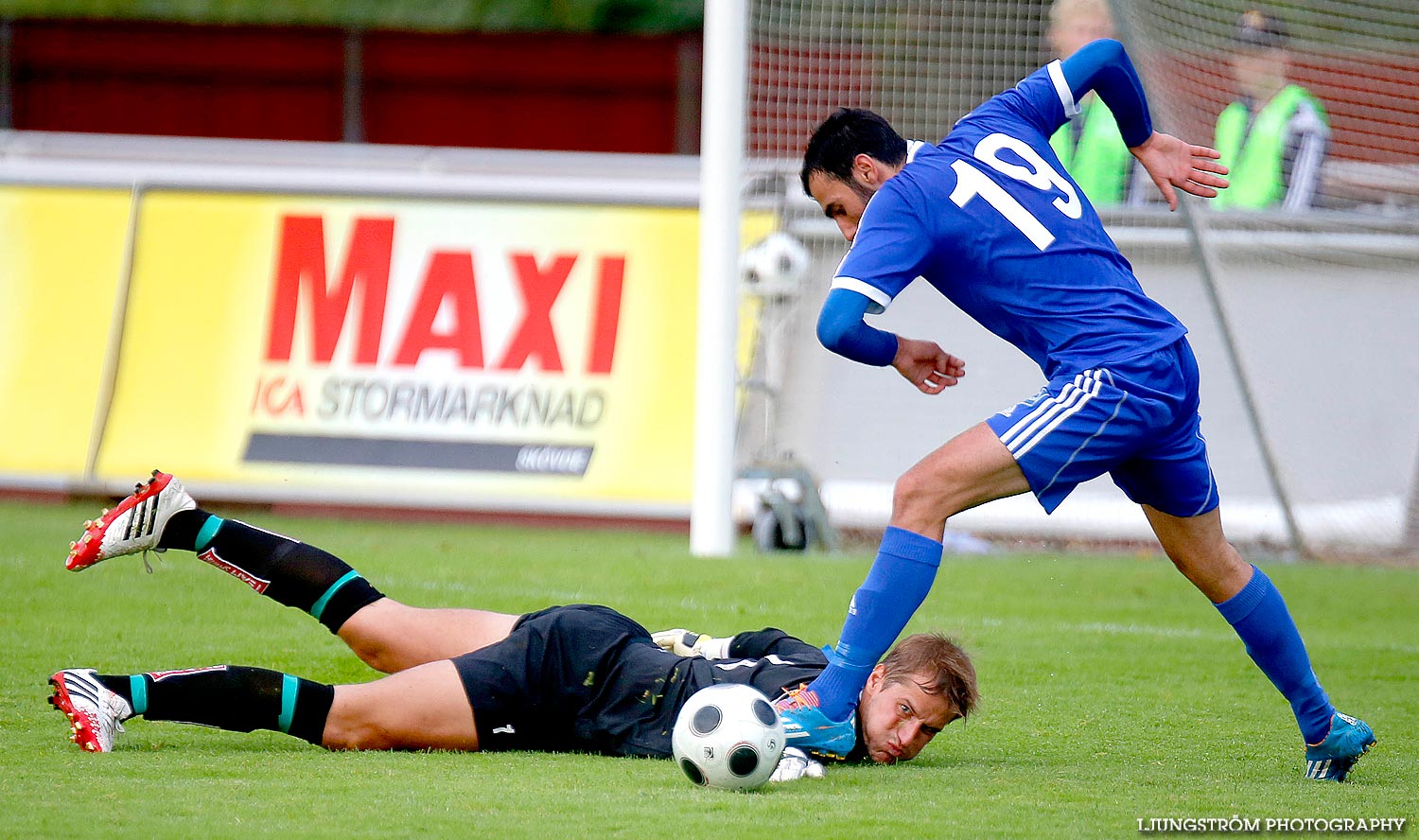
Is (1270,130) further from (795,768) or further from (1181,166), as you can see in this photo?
(795,768)

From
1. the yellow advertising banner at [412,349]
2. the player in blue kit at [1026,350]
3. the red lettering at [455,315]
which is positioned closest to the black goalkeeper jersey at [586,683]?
the player in blue kit at [1026,350]

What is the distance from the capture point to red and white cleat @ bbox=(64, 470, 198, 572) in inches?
181

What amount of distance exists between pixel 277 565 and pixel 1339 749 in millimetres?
2934

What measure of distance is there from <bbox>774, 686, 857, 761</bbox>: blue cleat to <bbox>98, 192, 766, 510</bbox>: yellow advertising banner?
5.67m

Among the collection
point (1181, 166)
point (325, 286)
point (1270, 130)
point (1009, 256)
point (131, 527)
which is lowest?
point (131, 527)

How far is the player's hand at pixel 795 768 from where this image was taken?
411 cm

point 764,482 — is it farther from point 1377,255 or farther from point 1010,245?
point 1010,245

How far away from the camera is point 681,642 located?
15.7ft

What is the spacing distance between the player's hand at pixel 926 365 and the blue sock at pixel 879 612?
0.52m

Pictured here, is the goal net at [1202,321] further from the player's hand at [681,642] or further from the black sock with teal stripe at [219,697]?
the black sock with teal stripe at [219,697]

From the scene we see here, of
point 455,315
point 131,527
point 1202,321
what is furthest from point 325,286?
point 131,527

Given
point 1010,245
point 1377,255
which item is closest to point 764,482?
point 1377,255

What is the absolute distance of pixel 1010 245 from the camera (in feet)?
Answer: 14.5

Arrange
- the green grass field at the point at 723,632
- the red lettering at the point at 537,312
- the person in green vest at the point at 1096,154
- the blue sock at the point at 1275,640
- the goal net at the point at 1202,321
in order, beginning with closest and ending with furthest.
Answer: the green grass field at the point at 723,632
the blue sock at the point at 1275,640
the goal net at the point at 1202,321
the red lettering at the point at 537,312
the person in green vest at the point at 1096,154
